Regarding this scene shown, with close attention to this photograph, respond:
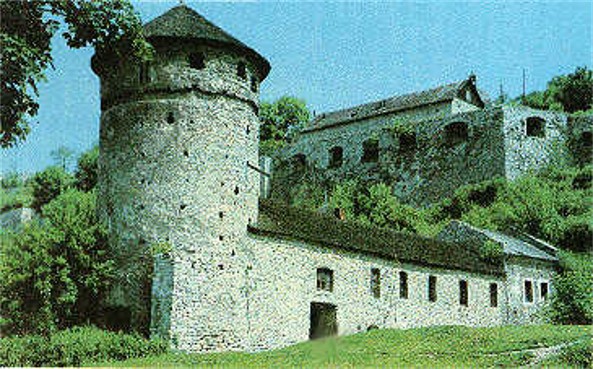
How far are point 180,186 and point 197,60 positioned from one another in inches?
181

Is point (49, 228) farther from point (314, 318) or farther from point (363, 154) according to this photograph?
point (363, 154)

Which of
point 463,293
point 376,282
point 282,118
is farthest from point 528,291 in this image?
point 282,118

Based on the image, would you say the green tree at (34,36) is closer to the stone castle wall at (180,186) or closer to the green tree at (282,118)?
the stone castle wall at (180,186)

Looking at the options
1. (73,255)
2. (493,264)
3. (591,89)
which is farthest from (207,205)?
(591,89)

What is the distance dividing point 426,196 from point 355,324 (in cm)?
2697

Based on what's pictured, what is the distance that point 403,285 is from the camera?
3112 centimetres

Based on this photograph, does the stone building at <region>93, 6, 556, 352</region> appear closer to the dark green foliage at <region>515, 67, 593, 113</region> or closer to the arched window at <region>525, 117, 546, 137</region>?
the arched window at <region>525, 117, 546, 137</region>

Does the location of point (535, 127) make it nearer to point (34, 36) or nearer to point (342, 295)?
point (342, 295)

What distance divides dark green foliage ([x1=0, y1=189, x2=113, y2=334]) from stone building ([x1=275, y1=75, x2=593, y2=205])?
110 ft

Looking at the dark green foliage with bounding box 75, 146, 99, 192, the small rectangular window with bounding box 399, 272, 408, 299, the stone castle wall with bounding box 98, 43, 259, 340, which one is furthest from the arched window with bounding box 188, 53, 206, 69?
the dark green foliage with bounding box 75, 146, 99, 192

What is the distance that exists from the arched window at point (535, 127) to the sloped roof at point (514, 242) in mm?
14325

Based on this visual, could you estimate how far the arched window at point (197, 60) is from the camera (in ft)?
82.6

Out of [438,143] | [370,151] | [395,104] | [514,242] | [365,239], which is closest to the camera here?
[365,239]

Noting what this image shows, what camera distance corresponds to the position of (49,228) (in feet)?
78.5
